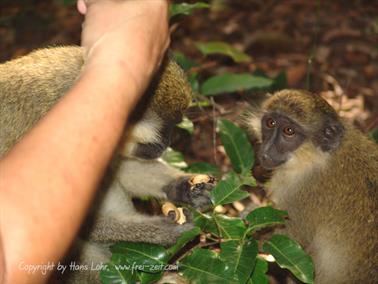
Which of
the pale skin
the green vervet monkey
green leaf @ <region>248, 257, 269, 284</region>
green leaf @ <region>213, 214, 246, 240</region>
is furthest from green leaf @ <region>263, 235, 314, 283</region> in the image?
the pale skin

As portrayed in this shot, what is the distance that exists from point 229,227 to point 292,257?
1.49 ft

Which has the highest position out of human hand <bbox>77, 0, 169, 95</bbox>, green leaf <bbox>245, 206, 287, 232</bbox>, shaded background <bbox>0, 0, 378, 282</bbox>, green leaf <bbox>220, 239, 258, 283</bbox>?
human hand <bbox>77, 0, 169, 95</bbox>

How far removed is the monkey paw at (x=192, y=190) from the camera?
431 centimetres

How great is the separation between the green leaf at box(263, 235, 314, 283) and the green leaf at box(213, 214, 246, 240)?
20 cm

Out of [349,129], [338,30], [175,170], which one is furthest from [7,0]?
[349,129]

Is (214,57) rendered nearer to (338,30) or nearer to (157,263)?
(338,30)

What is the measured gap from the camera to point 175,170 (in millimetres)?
4711

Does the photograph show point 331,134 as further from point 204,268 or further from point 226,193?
point 204,268

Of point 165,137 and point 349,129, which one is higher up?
point 165,137

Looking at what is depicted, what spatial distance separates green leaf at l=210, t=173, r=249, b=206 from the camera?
3756 mm

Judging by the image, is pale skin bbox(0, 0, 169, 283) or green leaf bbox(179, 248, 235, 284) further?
green leaf bbox(179, 248, 235, 284)

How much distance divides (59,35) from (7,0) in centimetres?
156

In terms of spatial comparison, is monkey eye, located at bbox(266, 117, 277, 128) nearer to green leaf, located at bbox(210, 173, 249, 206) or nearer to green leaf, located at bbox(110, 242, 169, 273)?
green leaf, located at bbox(210, 173, 249, 206)

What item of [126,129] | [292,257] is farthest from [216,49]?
[292,257]
